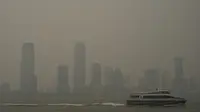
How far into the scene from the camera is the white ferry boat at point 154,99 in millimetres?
4914

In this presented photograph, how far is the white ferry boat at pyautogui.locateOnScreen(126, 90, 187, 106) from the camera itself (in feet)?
16.1

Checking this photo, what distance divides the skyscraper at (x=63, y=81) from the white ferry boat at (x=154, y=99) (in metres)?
0.64

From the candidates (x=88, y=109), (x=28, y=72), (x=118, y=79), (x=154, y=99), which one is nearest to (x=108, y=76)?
(x=118, y=79)

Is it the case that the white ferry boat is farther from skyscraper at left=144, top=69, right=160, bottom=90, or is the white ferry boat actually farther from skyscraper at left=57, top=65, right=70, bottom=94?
skyscraper at left=57, top=65, right=70, bottom=94

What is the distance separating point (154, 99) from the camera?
16.3 ft

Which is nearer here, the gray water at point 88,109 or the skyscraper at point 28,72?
the gray water at point 88,109

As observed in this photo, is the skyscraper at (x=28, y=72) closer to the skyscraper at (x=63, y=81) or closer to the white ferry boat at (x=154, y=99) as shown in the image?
the skyscraper at (x=63, y=81)

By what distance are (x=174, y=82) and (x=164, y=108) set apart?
0.31 m

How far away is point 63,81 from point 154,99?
944 millimetres

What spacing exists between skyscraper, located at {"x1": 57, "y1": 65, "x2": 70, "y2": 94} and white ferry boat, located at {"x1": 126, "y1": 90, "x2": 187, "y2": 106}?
2.11 ft

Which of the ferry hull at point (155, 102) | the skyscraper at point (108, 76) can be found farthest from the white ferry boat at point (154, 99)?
the skyscraper at point (108, 76)

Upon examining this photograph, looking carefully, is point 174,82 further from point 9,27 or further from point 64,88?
point 9,27

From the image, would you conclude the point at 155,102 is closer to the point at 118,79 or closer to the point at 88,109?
the point at 118,79

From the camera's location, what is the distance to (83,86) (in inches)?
196
